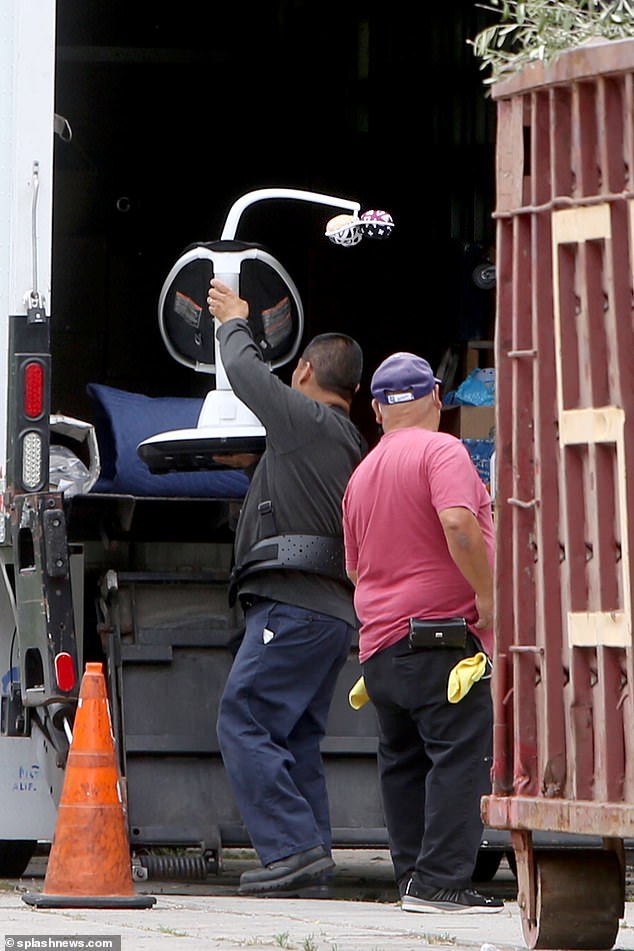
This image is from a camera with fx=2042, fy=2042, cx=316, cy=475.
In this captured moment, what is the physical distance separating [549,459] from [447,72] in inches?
236

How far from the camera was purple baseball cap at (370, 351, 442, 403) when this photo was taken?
6.50m

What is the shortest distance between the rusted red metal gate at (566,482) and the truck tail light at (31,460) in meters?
2.43

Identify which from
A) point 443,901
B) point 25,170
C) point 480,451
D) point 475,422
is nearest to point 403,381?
point 25,170

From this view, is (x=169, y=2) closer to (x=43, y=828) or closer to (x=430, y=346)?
(x=430, y=346)

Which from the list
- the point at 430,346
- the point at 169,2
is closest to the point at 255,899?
the point at 430,346

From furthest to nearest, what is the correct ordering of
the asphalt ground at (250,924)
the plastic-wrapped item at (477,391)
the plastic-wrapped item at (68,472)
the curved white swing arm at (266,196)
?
1. the plastic-wrapped item at (477,391)
2. the plastic-wrapped item at (68,472)
3. the curved white swing arm at (266,196)
4. the asphalt ground at (250,924)

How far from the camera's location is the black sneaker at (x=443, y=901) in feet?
20.3

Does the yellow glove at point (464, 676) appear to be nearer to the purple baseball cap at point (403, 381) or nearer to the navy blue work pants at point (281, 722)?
the navy blue work pants at point (281, 722)

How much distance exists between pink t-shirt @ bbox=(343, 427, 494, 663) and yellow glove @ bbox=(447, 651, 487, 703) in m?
0.15

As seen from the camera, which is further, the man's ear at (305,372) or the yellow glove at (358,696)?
the man's ear at (305,372)

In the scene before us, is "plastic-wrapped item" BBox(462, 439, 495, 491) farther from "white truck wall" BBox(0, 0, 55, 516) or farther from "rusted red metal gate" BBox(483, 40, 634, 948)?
"rusted red metal gate" BBox(483, 40, 634, 948)

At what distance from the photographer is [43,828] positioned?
23.9 ft

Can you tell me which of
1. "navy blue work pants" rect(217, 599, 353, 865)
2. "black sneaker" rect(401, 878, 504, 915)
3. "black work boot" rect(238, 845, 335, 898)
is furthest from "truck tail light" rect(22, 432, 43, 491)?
"black sneaker" rect(401, 878, 504, 915)

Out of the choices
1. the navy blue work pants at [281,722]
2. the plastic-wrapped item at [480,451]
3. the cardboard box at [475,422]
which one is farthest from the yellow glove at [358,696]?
the cardboard box at [475,422]
